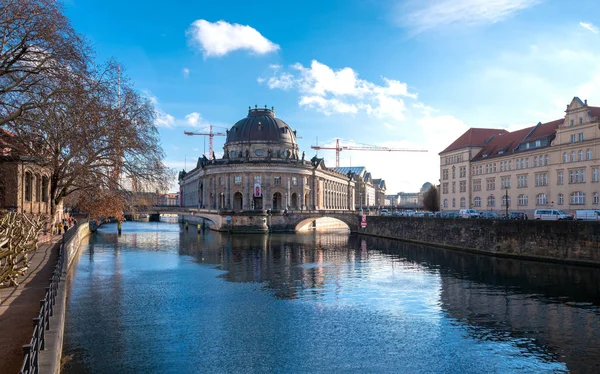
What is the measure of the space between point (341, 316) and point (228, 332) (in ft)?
17.5

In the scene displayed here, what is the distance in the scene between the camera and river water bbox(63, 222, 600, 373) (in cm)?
1600

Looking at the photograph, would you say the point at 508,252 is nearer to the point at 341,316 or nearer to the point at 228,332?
the point at 341,316

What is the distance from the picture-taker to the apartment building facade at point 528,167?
184 feet

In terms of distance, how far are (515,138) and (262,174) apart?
154 feet

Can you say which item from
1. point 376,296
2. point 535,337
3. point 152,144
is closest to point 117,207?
point 152,144

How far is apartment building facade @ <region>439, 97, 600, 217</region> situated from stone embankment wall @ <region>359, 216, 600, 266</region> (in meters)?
8.15

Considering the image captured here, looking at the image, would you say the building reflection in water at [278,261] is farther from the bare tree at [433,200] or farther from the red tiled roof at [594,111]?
the bare tree at [433,200]

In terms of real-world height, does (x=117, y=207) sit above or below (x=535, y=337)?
→ above

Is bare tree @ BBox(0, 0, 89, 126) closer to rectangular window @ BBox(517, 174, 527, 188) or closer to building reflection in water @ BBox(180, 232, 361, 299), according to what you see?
building reflection in water @ BBox(180, 232, 361, 299)

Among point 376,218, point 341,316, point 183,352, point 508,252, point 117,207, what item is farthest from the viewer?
point 376,218

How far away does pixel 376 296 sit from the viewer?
26.3m

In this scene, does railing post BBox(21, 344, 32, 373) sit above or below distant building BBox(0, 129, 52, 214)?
below

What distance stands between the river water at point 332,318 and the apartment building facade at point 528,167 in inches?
961

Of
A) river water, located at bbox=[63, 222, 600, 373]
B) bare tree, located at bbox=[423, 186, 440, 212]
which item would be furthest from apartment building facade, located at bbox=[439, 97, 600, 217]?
river water, located at bbox=[63, 222, 600, 373]
